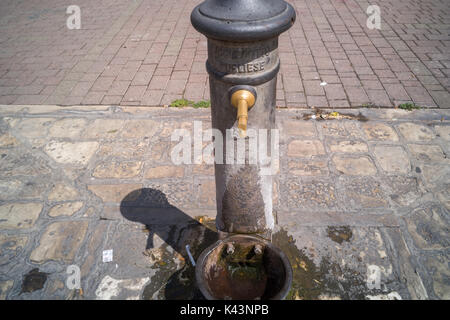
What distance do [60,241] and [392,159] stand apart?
9.97 feet

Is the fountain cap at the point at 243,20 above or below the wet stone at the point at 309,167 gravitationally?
above

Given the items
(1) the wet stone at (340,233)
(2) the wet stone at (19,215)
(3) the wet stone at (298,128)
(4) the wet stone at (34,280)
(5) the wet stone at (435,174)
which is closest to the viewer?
(4) the wet stone at (34,280)

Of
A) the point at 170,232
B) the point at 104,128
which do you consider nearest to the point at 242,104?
the point at 170,232

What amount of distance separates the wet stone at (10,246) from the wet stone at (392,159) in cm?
318

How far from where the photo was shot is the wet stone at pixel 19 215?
2.73m

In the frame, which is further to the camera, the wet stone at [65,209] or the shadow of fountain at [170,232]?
the wet stone at [65,209]

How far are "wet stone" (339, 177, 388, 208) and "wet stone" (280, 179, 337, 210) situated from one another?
111mm

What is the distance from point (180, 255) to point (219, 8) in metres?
1.71

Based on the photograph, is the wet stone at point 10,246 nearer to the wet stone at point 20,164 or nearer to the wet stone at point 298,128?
the wet stone at point 20,164

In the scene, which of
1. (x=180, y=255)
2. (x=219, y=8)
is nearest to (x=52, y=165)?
(x=180, y=255)

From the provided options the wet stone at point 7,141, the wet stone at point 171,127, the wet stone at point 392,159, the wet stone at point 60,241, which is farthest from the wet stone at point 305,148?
the wet stone at point 7,141

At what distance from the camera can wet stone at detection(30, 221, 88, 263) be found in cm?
249

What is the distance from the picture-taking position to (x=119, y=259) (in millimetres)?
2451

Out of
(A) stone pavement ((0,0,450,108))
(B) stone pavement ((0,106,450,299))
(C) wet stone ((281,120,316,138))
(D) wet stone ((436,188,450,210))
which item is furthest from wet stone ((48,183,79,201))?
(D) wet stone ((436,188,450,210))
